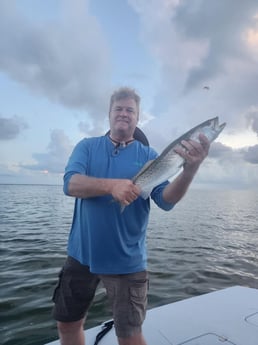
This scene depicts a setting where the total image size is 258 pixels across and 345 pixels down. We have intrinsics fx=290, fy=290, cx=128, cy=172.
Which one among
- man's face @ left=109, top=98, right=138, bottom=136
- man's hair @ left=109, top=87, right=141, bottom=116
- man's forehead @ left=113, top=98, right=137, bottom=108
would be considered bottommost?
man's face @ left=109, top=98, right=138, bottom=136

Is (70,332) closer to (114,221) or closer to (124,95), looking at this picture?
(114,221)

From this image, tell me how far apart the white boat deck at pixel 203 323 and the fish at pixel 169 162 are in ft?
8.05

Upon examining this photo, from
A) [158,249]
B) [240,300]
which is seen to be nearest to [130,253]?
[240,300]

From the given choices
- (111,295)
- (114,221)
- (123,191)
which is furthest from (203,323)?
(123,191)

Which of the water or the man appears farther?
the water

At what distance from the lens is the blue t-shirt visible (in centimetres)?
344

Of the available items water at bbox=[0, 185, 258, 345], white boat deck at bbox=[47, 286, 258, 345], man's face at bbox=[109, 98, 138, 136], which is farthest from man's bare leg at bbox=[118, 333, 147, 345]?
water at bbox=[0, 185, 258, 345]

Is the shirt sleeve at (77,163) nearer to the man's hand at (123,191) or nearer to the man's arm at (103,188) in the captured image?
the man's arm at (103,188)

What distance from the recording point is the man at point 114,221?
3295 millimetres

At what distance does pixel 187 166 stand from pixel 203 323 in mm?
2963

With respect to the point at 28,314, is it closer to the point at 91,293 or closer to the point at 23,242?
the point at 91,293

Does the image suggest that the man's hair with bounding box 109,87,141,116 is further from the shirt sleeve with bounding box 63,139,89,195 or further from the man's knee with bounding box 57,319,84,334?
the man's knee with bounding box 57,319,84,334

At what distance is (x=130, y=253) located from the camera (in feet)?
11.3

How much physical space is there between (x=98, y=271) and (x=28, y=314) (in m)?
4.45
